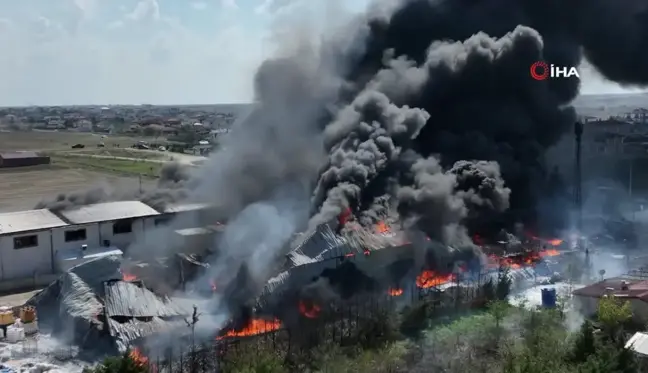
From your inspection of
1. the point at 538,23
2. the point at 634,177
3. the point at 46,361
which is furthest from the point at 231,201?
the point at 634,177

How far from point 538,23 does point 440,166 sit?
1683 cm

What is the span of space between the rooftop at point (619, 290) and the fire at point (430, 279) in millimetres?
4987

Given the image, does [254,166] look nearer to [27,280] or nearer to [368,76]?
[368,76]

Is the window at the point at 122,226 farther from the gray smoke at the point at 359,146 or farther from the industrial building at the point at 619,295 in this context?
the industrial building at the point at 619,295

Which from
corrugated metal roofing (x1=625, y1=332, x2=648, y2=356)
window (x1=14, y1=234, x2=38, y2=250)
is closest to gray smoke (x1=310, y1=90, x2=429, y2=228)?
window (x1=14, y1=234, x2=38, y2=250)

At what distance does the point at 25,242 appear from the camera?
92.7 ft

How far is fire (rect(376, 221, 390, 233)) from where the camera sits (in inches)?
1074

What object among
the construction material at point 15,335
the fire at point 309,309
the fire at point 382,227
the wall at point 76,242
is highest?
the fire at point 382,227

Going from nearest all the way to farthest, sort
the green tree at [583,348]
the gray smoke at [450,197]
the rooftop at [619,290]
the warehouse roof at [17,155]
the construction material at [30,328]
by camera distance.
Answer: the green tree at [583,348] < the rooftop at [619,290] < the construction material at [30,328] < the gray smoke at [450,197] < the warehouse roof at [17,155]

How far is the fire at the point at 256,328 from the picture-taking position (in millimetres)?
20219

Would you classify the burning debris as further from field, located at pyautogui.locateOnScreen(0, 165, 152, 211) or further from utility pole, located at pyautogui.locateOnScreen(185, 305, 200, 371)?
field, located at pyautogui.locateOnScreen(0, 165, 152, 211)

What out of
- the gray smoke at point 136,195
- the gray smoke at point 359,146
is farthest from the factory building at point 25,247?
the gray smoke at point 359,146

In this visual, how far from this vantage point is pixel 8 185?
59.2 meters

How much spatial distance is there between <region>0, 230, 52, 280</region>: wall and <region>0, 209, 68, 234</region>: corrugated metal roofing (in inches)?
12.0
